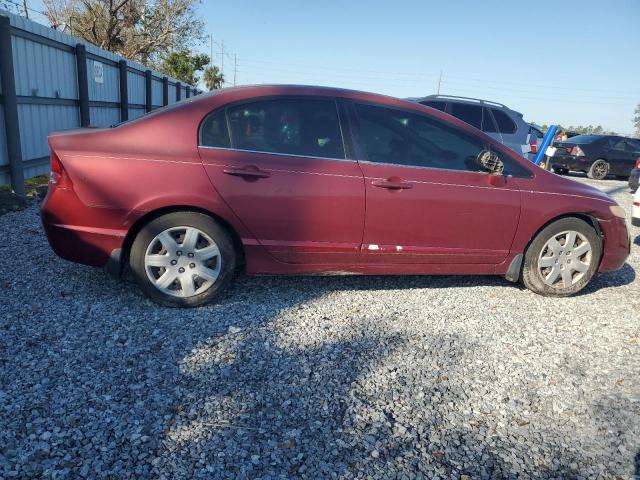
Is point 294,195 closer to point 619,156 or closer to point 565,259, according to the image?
point 565,259

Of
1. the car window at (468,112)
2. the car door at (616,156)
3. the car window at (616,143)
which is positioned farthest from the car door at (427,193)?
the car window at (616,143)

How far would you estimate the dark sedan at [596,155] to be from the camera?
50.4 ft

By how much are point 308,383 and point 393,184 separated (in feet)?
5.51

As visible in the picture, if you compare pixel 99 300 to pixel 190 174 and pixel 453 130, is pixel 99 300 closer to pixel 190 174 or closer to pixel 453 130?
pixel 190 174

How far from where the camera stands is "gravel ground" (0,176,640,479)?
2.08 m

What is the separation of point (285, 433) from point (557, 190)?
3.14 metres

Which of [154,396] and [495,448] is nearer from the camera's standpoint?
[495,448]

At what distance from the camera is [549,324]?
368 centimetres

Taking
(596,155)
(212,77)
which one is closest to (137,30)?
(212,77)

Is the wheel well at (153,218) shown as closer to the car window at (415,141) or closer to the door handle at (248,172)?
the door handle at (248,172)

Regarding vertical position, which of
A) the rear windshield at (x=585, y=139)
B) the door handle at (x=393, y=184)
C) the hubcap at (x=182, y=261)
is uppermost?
the rear windshield at (x=585, y=139)

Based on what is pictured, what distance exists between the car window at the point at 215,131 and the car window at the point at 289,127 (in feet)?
0.16

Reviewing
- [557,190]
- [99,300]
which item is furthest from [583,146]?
[99,300]

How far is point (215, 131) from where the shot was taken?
3.39m
